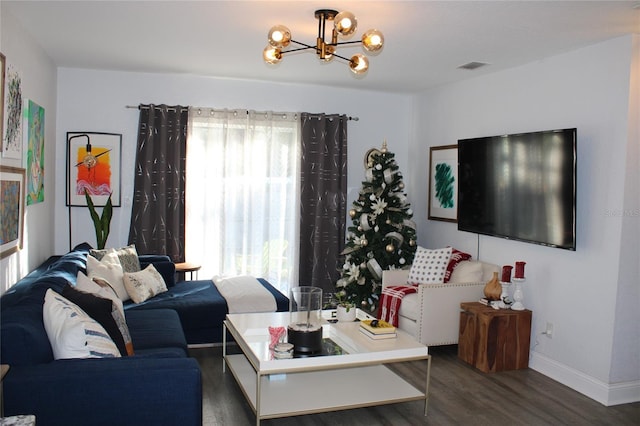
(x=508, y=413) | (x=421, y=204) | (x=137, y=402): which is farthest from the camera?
(x=421, y=204)

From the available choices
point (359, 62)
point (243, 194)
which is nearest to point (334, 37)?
point (359, 62)

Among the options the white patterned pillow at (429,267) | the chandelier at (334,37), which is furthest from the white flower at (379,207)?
the chandelier at (334,37)

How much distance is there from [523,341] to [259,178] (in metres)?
3.32

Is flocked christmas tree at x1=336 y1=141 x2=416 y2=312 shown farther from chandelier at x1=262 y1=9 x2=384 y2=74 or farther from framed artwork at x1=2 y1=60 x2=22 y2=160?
framed artwork at x1=2 y1=60 x2=22 y2=160

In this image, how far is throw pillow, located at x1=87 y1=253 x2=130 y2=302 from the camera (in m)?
4.33

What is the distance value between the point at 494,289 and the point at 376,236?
1628 mm

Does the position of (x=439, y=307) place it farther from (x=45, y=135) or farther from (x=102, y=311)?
(x=45, y=135)

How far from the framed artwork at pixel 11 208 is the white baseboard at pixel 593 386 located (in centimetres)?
418

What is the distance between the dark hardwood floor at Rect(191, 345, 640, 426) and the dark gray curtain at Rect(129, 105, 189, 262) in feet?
5.74

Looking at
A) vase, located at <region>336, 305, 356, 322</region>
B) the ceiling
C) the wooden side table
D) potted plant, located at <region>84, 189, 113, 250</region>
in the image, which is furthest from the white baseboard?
potted plant, located at <region>84, 189, 113, 250</region>

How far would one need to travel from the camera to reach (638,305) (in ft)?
13.0

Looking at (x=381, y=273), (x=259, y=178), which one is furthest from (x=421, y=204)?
(x=259, y=178)

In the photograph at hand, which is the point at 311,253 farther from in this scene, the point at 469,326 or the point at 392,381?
the point at 392,381

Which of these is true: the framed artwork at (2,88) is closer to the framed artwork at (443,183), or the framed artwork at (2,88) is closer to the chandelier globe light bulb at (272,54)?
the chandelier globe light bulb at (272,54)
